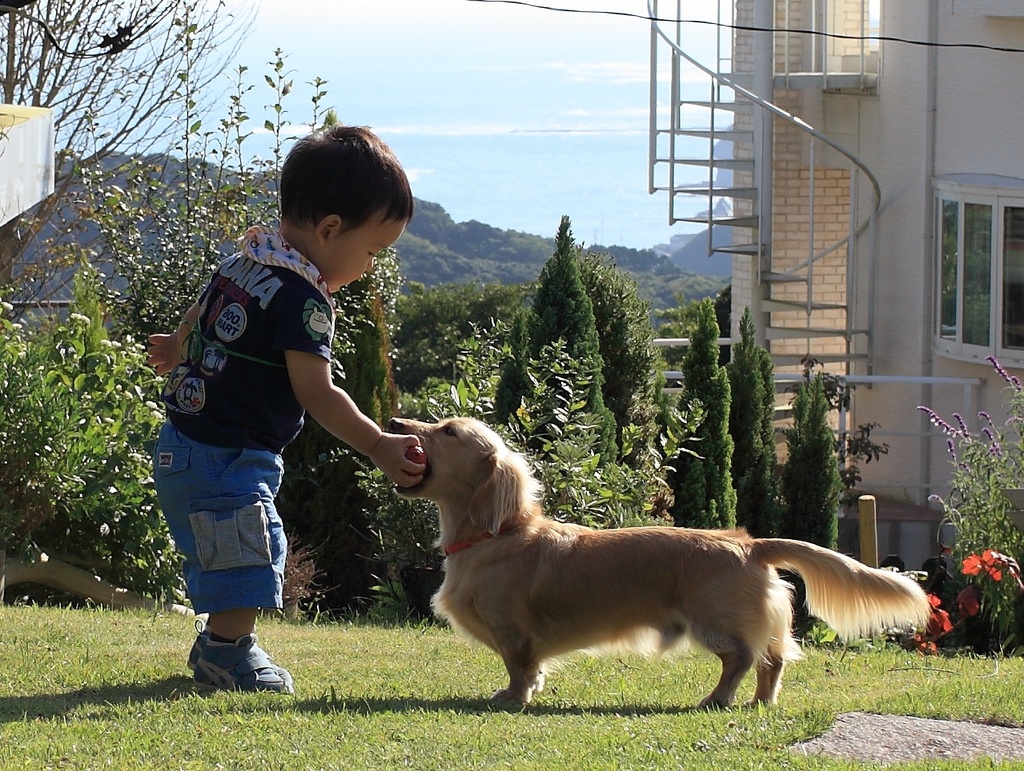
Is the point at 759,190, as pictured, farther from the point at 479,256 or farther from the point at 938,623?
the point at 479,256

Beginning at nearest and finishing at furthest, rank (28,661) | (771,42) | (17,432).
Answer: (28,661) → (17,432) → (771,42)

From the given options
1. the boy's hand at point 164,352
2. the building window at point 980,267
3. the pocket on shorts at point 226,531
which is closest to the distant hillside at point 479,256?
the building window at point 980,267

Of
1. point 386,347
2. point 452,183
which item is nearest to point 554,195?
point 452,183

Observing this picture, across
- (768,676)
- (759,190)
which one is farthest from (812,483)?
(768,676)

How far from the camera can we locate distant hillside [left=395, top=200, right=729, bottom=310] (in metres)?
47.1

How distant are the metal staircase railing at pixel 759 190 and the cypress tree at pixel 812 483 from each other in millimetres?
4221

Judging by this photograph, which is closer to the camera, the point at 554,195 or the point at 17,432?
the point at 17,432

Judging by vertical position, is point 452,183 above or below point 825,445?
above

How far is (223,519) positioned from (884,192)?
1329 centimetres

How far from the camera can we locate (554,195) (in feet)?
331

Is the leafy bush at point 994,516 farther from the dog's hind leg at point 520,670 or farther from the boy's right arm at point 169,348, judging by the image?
the boy's right arm at point 169,348

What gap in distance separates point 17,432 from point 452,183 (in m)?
81.4

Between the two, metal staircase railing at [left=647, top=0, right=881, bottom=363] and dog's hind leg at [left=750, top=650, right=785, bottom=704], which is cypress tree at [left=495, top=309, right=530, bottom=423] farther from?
metal staircase railing at [left=647, top=0, right=881, bottom=363]

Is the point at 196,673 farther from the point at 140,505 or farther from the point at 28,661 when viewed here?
the point at 140,505
